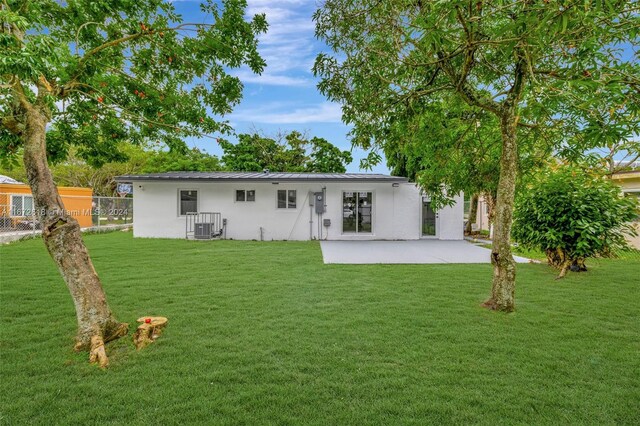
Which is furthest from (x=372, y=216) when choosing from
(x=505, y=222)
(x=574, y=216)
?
(x=505, y=222)

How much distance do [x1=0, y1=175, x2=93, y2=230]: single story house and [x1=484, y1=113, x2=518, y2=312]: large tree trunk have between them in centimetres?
1169

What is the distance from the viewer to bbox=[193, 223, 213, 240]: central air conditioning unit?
485 inches

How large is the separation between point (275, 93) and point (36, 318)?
42.1 feet

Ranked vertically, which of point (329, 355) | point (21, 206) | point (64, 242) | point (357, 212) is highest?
point (21, 206)

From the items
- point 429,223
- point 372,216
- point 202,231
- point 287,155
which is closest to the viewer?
point 202,231

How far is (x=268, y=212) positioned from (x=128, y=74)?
8.30 metres

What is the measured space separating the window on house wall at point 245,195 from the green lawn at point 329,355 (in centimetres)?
707

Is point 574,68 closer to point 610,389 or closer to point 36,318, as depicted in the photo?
point 610,389

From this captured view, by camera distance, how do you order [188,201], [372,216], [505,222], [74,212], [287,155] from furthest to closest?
[287,155], [74,212], [188,201], [372,216], [505,222]

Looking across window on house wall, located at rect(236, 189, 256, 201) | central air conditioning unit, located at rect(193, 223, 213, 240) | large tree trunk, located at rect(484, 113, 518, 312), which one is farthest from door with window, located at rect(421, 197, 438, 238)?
large tree trunk, located at rect(484, 113, 518, 312)

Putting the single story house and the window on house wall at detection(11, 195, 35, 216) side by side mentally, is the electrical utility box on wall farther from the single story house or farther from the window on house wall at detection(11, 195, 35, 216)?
the window on house wall at detection(11, 195, 35, 216)

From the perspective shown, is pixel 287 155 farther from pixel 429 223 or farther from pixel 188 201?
pixel 429 223

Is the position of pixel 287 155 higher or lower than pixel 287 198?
higher

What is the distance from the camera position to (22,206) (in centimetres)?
1316
